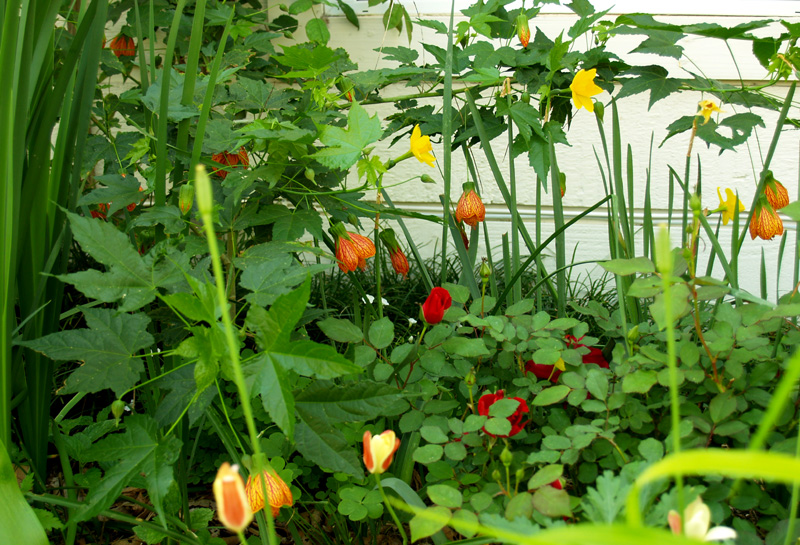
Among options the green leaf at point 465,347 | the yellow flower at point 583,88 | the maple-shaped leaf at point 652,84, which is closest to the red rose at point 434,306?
the green leaf at point 465,347

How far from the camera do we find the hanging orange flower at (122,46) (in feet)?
4.50

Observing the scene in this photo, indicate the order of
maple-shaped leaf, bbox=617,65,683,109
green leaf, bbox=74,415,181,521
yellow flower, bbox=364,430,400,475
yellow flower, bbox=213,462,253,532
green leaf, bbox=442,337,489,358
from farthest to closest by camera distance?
maple-shaped leaf, bbox=617,65,683,109
green leaf, bbox=442,337,489,358
green leaf, bbox=74,415,181,521
yellow flower, bbox=364,430,400,475
yellow flower, bbox=213,462,253,532

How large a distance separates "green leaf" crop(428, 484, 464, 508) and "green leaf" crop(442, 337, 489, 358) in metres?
0.17

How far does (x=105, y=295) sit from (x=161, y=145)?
0.64 ft

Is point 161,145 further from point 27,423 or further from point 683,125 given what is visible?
point 683,125

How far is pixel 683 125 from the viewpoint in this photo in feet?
2.92

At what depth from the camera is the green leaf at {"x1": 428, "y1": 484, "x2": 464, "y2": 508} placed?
1.54ft

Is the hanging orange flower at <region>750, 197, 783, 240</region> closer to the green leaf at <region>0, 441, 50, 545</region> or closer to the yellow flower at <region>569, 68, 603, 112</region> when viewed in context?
the yellow flower at <region>569, 68, 603, 112</region>

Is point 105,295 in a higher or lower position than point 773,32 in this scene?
lower

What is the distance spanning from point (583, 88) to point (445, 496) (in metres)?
0.62

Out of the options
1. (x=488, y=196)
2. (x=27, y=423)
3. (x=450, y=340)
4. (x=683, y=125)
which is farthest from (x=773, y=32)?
(x=27, y=423)

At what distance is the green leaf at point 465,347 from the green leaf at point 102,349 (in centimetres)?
31

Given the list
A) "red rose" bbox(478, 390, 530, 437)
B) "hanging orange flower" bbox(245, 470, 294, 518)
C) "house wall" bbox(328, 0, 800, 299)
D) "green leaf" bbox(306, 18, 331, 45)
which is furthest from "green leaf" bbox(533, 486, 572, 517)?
"house wall" bbox(328, 0, 800, 299)

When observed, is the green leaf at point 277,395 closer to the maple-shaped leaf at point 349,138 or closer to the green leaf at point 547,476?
the green leaf at point 547,476
